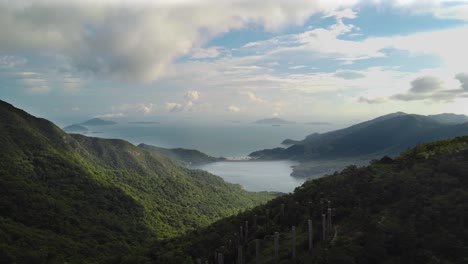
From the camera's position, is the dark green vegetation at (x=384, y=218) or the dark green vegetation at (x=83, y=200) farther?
the dark green vegetation at (x=83, y=200)

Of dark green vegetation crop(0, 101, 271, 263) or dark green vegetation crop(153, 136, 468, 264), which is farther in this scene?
dark green vegetation crop(0, 101, 271, 263)

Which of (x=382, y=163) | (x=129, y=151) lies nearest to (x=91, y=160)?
(x=129, y=151)

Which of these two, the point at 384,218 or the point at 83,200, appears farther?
the point at 83,200

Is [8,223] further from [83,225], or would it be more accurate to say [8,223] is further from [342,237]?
[342,237]
